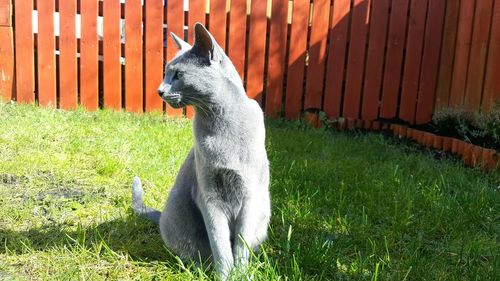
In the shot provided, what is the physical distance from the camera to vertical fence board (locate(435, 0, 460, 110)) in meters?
4.58

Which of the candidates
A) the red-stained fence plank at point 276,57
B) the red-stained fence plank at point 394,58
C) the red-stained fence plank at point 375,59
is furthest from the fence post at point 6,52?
the red-stained fence plank at point 394,58

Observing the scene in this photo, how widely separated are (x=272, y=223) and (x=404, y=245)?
675 millimetres

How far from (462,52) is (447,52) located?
31 centimetres

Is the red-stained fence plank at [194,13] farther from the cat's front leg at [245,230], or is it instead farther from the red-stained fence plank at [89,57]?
the cat's front leg at [245,230]

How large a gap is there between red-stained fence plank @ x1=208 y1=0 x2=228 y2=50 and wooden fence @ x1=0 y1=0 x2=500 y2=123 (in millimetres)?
11

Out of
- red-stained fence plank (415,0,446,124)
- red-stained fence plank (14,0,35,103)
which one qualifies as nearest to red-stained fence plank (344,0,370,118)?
red-stained fence plank (415,0,446,124)

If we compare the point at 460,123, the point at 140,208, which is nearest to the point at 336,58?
the point at 460,123

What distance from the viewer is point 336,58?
4840 millimetres

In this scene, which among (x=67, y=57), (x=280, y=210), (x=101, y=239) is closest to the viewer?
(x=101, y=239)

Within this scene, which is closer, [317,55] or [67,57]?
[67,57]

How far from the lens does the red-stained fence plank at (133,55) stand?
4535mm

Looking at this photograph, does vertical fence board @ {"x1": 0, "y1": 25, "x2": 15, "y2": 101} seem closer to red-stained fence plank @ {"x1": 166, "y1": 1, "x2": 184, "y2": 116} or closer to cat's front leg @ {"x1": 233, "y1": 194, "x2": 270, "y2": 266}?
red-stained fence plank @ {"x1": 166, "y1": 1, "x2": 184, "y2": 116}

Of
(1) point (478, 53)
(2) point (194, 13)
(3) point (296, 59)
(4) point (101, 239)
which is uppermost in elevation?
(2) point (194, 13)

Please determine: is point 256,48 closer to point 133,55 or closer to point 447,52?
point 133,55
